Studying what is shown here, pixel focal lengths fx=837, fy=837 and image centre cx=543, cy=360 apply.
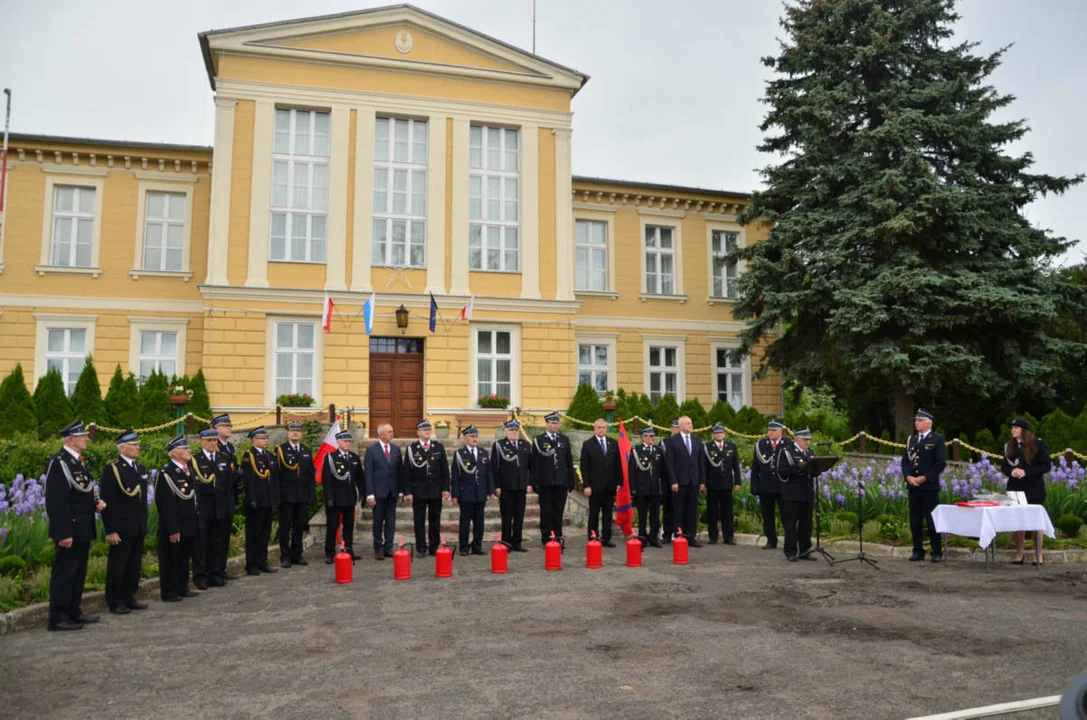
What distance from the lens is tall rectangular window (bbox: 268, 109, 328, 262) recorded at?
2111 cm

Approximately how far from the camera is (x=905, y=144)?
64.3ft

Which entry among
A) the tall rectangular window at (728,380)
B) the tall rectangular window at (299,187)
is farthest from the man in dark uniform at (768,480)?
the tall rectangular window at (728,380)

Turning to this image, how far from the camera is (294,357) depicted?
68.2 ft

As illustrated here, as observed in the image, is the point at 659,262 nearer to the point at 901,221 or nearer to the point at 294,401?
the point at 901,221

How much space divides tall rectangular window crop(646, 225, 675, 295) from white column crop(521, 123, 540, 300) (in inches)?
205

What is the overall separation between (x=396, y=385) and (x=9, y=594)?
1390 cm

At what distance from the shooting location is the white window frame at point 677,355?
25656 mm

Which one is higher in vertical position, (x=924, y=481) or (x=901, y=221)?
(x=901, y=221)

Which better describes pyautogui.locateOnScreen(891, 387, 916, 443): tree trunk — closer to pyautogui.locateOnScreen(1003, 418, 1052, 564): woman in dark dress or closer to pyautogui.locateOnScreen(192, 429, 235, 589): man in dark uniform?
pyautogui.locateOnScreen(1003, 418, 1052, 564): woman in dark dress

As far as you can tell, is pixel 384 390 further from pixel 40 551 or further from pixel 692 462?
pixel 40 551

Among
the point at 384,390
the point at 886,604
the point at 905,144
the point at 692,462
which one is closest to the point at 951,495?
the point at 692,462

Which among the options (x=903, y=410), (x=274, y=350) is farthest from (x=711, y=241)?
(x=274, y=350)

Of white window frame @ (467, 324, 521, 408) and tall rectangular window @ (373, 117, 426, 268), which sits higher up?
tall rectangular window @ (373, 117, 426, 268)

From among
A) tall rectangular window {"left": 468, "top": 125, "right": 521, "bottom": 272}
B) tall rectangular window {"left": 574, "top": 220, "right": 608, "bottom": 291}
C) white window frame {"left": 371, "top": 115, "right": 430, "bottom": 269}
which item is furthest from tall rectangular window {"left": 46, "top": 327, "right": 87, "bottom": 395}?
tall rectangular window {"left": 574, "top": 220, "right": 608, "bottom": 291}
